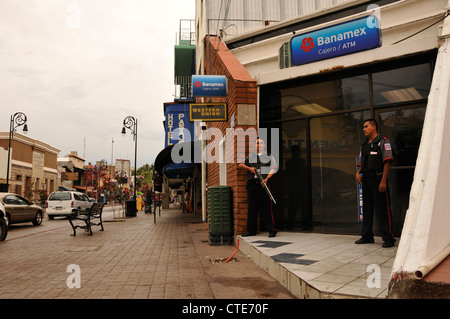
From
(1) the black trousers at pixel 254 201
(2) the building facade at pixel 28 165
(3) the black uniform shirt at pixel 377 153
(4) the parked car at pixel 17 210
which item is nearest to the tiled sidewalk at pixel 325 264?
(1) the black trousers at pixel 254 201

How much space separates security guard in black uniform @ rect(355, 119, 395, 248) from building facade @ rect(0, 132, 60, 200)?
3055 cm

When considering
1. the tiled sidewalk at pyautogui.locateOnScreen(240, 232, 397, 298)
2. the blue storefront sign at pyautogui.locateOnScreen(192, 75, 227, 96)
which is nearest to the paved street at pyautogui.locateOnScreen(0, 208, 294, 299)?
the tiled sidewalk at pyautogui.locateOnScreen(240, 232, 397, 298)

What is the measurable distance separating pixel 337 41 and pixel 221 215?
13.4 ft

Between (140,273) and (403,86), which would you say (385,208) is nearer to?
(403,86)

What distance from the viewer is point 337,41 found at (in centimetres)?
639

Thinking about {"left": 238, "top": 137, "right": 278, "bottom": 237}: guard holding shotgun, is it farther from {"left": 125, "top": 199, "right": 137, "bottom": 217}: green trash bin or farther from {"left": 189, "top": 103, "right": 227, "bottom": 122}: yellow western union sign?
{"left": 125, "top": 199, "right": 137, "bottom": 217}: green trash bin

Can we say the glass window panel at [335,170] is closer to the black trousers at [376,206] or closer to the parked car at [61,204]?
the black trousers at [376,206]

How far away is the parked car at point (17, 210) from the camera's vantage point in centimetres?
1281

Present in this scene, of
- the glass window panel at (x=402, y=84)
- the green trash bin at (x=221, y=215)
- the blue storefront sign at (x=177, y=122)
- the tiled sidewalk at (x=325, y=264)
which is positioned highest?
the blue storefront sign at (x=177, y=122)

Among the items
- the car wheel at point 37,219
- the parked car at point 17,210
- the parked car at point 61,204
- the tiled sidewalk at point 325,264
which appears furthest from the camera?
the parked car at point 61,204

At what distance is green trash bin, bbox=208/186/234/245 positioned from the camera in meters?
6.86

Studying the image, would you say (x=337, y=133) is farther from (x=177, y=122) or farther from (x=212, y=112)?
(x=177, y=122)

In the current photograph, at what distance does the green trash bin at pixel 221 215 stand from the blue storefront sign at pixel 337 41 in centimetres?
311
